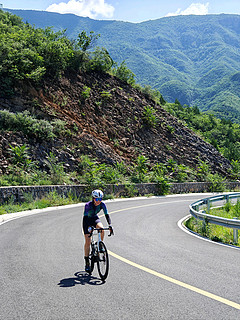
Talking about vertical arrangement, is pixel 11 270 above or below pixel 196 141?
below

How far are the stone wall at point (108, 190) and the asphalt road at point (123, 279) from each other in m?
7.12

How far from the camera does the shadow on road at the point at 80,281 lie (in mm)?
5568

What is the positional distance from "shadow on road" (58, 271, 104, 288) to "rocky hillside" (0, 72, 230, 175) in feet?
53.8

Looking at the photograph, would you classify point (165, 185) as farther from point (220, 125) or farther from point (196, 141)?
point (220, 125)

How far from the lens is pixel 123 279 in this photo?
5840 mm

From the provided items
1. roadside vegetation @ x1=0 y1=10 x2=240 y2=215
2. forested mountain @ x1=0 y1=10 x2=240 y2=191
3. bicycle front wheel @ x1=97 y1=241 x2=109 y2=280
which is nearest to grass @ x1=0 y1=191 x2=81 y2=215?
roadside vegetation @ x1=0 y1=10 x2=240 y2=215

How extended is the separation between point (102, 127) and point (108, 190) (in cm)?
990

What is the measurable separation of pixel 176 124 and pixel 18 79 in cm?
2080

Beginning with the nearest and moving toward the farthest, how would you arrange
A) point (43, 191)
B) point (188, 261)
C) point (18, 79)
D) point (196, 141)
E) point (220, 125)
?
point (188, 261) < point (43, 191) < point (18, 79) < point (196, 141) < point (220, 125)

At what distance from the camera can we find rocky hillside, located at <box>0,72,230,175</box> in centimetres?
2684

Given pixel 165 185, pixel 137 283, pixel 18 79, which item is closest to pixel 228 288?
pixel 137 283

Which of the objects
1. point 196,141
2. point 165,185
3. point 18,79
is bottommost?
point 165,185

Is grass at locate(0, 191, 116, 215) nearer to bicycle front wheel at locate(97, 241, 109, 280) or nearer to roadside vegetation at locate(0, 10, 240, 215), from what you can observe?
roadside vegetation at locate(0, 10, 240, 215)

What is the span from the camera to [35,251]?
8094mm
